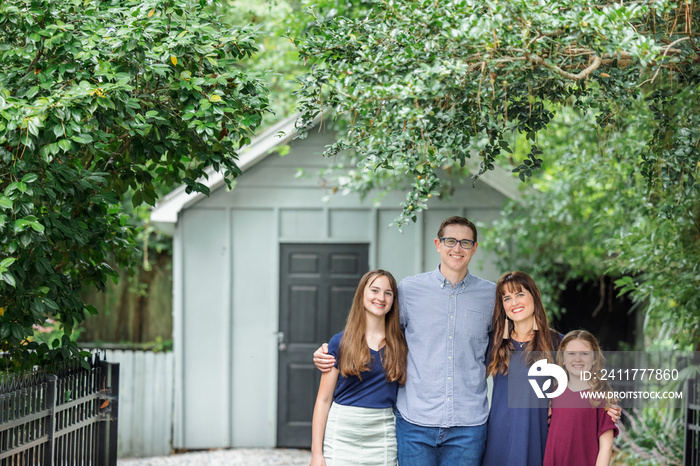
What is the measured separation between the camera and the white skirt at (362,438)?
13.0ft

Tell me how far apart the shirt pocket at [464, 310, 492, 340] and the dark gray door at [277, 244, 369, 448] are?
473cm

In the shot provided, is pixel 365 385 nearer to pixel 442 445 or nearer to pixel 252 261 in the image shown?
pixel 442 445

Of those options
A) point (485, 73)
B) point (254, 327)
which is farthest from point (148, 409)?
point (485, 73)

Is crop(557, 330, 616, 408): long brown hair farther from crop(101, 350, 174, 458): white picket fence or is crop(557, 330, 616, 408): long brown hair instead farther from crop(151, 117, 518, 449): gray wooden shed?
crop(101, 350, 174, 458): white picket fence

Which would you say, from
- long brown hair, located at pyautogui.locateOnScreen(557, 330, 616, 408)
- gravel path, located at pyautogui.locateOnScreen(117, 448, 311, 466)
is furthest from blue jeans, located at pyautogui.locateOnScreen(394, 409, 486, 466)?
gravel path, located at pyautogui.locateOnScreen(117, 448, 311, 466)

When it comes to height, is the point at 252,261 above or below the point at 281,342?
above

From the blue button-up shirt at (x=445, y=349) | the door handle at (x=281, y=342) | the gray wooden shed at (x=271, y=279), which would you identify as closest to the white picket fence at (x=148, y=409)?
the gray wooden shed at (x=271, y=279)

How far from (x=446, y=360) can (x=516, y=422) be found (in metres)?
0.48

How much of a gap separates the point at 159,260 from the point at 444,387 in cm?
922

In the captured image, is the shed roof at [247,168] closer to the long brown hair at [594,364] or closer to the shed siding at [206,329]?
the shed siding at [206,329]

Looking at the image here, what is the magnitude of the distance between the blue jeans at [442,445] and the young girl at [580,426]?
0.36 metres

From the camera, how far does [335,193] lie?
347 inches

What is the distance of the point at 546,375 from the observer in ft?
12.6

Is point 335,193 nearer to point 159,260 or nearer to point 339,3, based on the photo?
point 339,3
